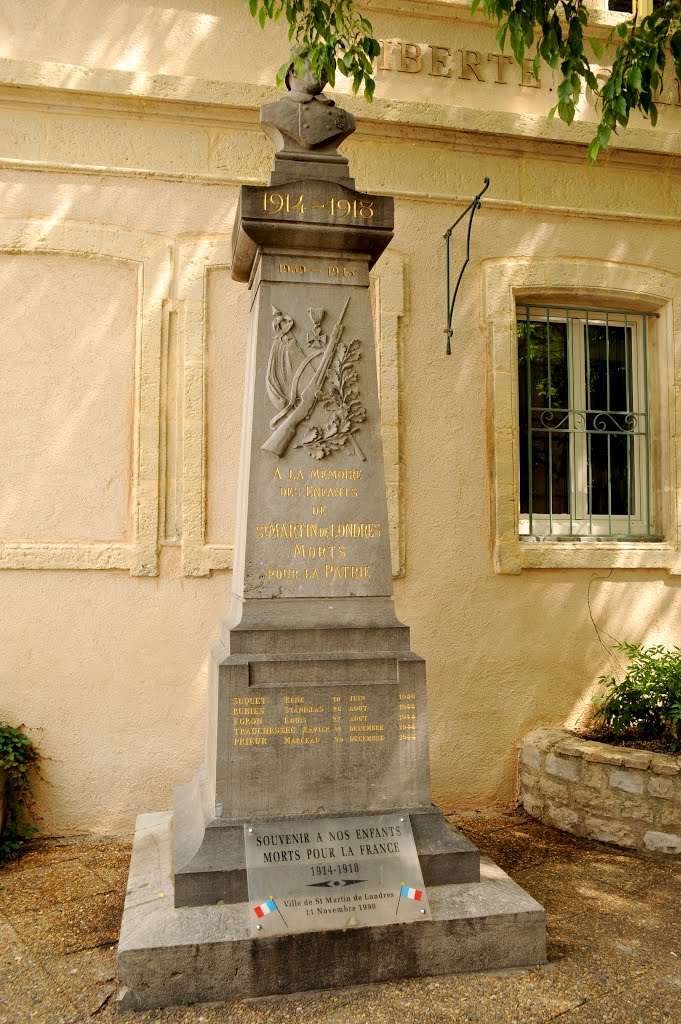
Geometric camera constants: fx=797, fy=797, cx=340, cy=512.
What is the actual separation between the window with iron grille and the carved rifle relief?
2.34 metres

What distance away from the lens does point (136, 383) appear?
15.6ft

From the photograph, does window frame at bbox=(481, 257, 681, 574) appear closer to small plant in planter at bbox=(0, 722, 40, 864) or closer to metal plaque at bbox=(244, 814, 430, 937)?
metal plaque at bbox=(244, 814, 430, 937)

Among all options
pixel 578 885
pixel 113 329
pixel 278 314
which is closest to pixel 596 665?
pixel 578 885

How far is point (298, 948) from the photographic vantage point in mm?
2684

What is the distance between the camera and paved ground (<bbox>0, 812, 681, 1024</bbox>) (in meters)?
2.58

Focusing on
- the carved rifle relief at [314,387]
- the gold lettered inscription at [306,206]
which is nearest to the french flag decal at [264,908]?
the carved rifle relief at [314,387]

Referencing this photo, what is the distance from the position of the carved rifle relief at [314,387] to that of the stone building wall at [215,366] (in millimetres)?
1590

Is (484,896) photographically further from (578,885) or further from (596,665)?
(596,665)

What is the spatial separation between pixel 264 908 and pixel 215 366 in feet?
10.2

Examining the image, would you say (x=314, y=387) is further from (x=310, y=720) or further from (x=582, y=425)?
(x=582, y=425)

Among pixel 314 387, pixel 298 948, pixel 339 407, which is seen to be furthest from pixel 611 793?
pixel 314 387

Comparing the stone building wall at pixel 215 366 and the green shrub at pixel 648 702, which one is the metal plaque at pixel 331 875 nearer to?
the stone building wall at pixel 215 366

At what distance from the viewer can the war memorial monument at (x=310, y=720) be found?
2720 millimetres

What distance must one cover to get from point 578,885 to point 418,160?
171 inches
